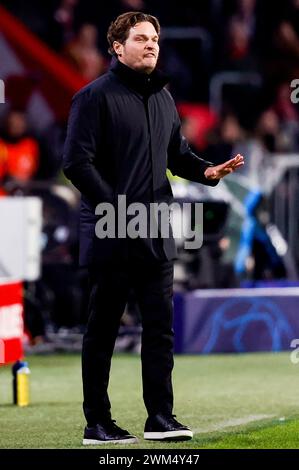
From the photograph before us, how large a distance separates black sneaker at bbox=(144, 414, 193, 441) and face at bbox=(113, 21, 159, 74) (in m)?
1.64

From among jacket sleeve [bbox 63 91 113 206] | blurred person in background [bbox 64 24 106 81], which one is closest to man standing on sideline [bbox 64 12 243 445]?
jacket sleeve [bbox 63 91 113 206]

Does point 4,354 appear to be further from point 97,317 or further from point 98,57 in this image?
point 98,57

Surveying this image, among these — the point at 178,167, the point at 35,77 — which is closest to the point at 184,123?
the point at 35,77

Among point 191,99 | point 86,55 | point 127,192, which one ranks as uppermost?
point 86,55

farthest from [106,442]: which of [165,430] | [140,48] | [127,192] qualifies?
[140,48]

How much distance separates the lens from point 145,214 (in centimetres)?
757

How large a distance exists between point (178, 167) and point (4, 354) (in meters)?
2.43

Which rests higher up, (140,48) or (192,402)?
(140,48)

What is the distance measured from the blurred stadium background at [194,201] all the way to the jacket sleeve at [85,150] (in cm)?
172

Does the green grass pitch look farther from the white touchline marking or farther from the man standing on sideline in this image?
the man standing on sideline

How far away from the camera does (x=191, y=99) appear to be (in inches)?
747

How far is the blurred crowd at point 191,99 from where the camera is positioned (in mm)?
14484

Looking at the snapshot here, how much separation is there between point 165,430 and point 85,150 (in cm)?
138

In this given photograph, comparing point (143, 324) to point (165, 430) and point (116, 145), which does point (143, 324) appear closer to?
point (165, 430)
